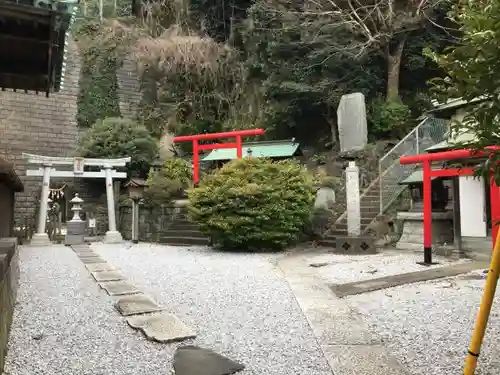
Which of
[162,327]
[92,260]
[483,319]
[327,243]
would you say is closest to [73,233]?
[92,260]

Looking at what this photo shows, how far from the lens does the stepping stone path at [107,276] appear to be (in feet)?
21.6

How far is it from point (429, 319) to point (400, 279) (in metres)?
2.03

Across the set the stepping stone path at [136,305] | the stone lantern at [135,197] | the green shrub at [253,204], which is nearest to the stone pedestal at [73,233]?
the stone lantern at [135,197]

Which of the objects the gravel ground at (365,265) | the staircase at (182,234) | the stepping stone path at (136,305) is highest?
the staircase at (182,234)

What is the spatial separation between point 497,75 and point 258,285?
Result: 4.62 meters

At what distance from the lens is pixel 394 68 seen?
1688 cm

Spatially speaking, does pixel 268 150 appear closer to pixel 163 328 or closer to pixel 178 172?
pixel 178 172

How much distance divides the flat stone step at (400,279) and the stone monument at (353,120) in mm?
8685

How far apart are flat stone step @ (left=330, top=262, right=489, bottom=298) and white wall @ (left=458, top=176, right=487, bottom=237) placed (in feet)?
9.68

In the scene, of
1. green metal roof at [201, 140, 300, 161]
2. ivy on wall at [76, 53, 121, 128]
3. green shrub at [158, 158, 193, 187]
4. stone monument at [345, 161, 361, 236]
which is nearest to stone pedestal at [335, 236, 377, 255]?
stone monument at [345, 161, 361, 236]

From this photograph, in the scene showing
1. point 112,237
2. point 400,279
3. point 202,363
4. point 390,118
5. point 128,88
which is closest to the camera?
point 202,363

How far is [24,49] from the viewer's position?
401 cm

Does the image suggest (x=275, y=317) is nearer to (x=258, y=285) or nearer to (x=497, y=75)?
(x=258, y=285)

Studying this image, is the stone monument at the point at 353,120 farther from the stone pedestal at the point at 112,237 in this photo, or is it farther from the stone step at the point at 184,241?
the stone pedestal at the point at 112,237
